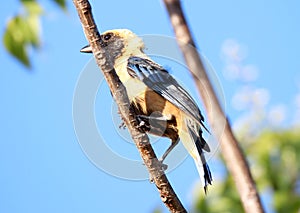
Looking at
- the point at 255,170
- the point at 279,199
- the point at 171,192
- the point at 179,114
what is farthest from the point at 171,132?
the point at 279,199

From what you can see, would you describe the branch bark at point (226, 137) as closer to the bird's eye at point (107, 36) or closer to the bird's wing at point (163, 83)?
the bird's wing at point (163, 83)

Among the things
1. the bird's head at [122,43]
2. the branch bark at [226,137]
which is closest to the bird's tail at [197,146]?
the bird's head at [122,43]

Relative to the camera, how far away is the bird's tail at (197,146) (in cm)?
334

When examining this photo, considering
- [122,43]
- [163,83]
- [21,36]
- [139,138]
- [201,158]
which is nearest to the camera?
[139,138]

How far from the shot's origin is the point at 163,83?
4152 millimetres

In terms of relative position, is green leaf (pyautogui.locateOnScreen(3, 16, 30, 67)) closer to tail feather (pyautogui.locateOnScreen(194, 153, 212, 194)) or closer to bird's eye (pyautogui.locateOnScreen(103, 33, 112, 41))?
tail feather (pyautogui.locateOnScreen(194, 153, 212, 194))

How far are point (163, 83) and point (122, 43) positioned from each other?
0.65m

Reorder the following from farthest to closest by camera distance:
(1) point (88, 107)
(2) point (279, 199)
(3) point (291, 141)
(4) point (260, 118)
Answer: (1) point (88, 107) < (4) point (260, 118) < (3) point (291, 141) < (2) point (279, 199)

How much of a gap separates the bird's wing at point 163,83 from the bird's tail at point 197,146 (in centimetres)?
8

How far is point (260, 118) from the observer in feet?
10.6

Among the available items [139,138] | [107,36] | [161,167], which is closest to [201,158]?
[161,167]

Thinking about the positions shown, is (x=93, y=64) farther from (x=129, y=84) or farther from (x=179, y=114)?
(x=179, y=114)

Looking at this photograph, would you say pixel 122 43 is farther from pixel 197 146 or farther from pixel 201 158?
pixel 201 158

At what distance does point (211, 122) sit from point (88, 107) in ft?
8.29
